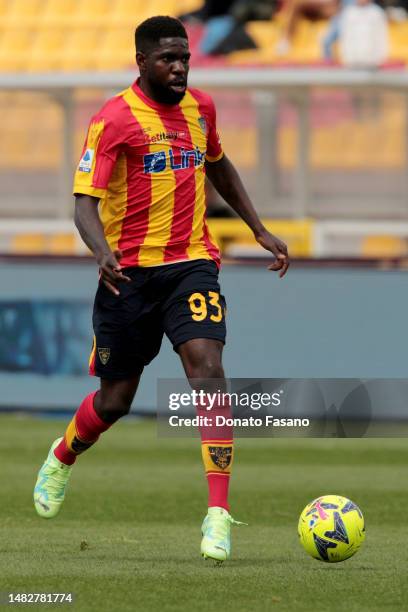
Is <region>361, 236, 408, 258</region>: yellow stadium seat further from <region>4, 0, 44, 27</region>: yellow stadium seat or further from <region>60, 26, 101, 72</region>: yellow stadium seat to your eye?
<region>4, 0, 44, 27</region>: yellow stadium seat

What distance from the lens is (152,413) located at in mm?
14055

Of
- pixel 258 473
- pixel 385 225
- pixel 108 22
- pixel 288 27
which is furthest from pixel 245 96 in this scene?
pixel 258 473

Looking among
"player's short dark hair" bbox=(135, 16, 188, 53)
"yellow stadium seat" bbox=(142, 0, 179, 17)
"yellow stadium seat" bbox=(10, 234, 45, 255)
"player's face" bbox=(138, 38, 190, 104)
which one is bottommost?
"yellow stadium seat" bbox=(10, 234, 45, 255)

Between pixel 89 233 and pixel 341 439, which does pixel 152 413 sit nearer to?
pixel 341 439

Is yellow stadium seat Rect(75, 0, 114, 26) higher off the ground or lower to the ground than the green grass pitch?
higher

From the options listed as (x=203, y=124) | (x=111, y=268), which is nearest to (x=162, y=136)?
(x=203, y=124)

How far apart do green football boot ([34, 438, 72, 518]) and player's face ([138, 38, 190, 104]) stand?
6.30 feet

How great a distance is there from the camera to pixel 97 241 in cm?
712

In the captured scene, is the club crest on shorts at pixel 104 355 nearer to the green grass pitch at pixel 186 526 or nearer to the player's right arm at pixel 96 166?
the player's right arm at pixel 96 166

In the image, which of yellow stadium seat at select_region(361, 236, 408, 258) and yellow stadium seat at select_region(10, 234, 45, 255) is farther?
yellow stadium seat at select_region(10, 234, 45, 255)

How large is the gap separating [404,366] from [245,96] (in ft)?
33.2

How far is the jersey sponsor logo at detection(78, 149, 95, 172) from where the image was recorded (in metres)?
7.36

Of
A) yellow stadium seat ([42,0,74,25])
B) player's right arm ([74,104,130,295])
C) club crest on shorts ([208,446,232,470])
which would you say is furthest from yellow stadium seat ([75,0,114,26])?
club crest on shorts ([208,446,232,470])

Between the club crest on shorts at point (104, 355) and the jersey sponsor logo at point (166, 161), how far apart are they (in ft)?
→ 2.85
